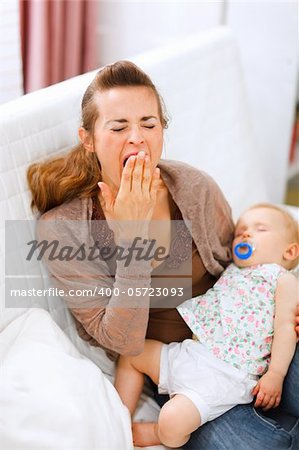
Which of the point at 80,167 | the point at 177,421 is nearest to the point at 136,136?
the point at 80,167

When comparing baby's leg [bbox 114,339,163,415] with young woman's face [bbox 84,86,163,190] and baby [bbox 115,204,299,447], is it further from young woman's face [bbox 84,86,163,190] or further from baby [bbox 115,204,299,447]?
young woman's face [bbox 84,86,163,190]

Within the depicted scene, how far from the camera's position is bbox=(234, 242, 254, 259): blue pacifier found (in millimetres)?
1497

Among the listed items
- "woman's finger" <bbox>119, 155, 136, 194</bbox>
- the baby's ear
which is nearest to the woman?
"woman's finger" <bbox>119, 155, 136, 194</bbox>

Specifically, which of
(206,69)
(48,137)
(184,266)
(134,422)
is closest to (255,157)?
(206,69)

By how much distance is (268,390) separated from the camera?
1.33 meters

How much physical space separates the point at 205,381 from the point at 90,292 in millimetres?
282

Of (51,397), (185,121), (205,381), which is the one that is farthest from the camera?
(185,121)

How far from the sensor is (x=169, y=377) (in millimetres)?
1380

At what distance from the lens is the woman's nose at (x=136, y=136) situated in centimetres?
127

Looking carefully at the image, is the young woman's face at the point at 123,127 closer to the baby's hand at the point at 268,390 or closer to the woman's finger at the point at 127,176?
the woman's finger at the point at 127,176

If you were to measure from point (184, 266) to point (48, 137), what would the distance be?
15.6 inches

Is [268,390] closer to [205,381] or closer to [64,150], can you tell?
[205,381]

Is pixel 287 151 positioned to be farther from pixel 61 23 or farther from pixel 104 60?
pixel 61 23

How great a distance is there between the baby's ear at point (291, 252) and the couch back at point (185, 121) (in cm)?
36
